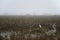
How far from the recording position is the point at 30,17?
0.86 meters

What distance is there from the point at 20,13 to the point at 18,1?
0.12 meters

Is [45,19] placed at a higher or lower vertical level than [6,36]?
higher

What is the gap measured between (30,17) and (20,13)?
0.12 meters

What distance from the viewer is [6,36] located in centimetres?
92

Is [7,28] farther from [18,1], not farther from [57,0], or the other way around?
[57,0]

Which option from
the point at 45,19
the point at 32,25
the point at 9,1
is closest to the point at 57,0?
the point at 45,19

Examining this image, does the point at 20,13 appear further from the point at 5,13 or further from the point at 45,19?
the point at 45,19

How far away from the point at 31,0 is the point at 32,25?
0.83ft

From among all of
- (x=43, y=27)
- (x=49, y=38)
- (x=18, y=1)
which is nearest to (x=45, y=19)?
(x=43, y=27)

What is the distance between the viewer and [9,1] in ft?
3.04

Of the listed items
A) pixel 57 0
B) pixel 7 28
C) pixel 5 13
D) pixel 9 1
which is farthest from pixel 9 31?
pixel 57 0

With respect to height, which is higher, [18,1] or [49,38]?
[18,1]

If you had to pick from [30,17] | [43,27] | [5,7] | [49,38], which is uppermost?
[5,7]

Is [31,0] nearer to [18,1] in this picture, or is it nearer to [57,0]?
[18,1]
